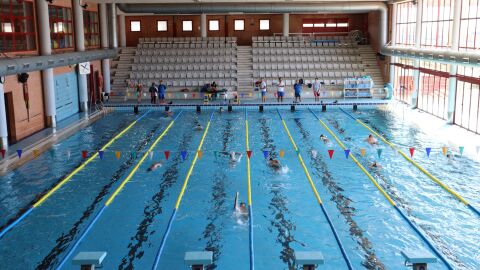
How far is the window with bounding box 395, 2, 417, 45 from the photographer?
22.7 metres

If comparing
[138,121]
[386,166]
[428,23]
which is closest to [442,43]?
[428,23]

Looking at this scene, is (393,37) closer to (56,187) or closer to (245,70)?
(245,70)

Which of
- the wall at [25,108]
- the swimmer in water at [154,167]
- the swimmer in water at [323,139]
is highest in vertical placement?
the wall at [25,108]

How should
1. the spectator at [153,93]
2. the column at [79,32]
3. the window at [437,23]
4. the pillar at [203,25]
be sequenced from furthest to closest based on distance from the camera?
the pillar at [203,25]
the spectator at [153,93]
the column at [79,32]
the window at [437,23]

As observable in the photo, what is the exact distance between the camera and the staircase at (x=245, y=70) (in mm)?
25991

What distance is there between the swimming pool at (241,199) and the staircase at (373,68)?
8797 mm

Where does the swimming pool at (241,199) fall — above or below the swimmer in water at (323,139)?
below

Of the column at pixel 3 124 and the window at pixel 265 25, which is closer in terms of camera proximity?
the column at pixel 3 124

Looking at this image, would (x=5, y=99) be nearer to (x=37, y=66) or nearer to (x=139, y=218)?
(x=37, y=66)

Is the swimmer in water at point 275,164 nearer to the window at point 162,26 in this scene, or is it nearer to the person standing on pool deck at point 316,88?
the person standing on pool deck at point 316,88

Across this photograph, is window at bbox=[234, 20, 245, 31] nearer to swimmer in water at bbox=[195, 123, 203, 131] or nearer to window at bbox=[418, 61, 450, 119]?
window at bbox=[418, 61, 450, 119]

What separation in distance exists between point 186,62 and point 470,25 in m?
15.7

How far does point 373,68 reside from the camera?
27.0 metres

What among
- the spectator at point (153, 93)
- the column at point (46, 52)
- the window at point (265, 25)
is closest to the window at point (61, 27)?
the column at point (46, 52)
